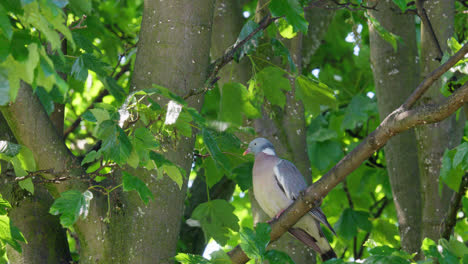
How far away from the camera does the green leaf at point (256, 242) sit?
7.64 ft

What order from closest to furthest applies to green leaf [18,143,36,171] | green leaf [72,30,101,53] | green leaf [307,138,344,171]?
green leaf [18,143,36,171]
green leaf [72,30,101,53]
green leaf [307,138,344,171]

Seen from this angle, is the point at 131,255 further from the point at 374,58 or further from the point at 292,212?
the point at 374,58

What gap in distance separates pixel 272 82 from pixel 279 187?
48.6 inches

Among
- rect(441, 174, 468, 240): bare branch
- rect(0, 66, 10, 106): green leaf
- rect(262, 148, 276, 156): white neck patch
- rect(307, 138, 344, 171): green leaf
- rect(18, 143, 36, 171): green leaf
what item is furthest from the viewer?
rect(307, 138, 344, 171): green leaf

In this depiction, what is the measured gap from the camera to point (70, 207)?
217cm

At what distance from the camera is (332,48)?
6891 millimetres

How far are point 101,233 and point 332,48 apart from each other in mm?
4859

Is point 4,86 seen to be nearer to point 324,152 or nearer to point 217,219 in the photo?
point 217,219

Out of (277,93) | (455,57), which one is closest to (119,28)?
(277,93)

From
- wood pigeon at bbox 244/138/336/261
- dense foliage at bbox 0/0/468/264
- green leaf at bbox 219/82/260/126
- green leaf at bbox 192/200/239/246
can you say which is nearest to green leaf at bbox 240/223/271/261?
dense foliage at bbox 0/0/468/264

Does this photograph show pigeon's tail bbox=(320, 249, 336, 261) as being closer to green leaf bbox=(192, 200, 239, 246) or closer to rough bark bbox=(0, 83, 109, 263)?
green leaf bbox=(192, 200, 239, 246)

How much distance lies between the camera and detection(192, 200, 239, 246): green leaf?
3.18 meters

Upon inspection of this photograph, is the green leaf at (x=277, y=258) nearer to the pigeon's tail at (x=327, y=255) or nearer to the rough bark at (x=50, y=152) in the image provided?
the rough bark at (x=50, y=152)

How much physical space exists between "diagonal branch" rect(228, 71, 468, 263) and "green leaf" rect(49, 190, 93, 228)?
2.64ft
